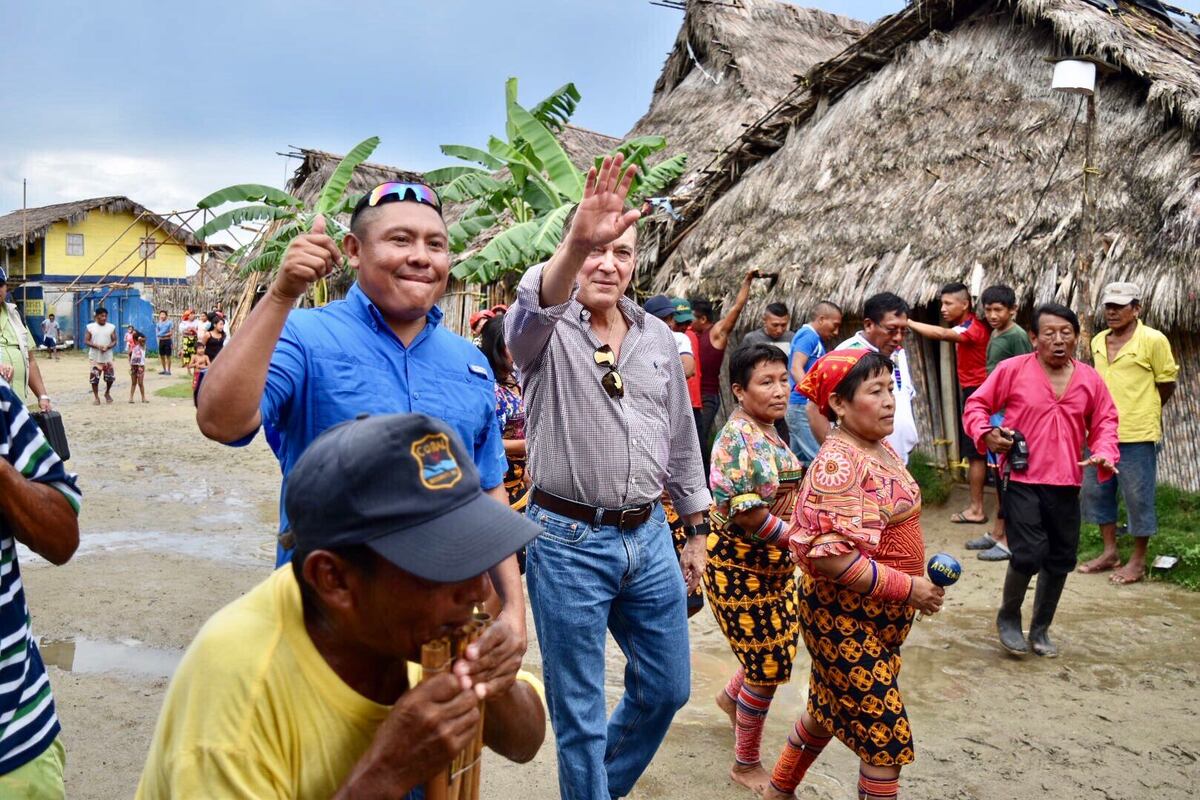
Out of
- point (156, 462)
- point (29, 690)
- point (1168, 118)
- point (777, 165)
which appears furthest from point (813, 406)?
point (156, 462)

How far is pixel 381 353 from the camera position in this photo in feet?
8.25

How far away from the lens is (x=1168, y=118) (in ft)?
27.3

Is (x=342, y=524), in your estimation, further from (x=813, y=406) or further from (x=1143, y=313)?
(x=1143, y=313)

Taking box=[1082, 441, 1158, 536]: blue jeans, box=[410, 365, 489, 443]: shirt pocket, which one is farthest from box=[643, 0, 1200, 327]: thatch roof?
box=[410, 365, 489, 443]: shirt pocket

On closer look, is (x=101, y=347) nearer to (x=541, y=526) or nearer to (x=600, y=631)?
(x=600, y=631)

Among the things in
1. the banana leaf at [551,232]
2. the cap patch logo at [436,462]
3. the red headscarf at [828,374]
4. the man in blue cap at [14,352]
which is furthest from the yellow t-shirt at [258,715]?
the banana leaf at [551,232]

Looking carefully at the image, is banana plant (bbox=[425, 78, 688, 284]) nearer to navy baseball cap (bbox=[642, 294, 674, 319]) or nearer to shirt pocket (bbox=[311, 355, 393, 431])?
navy baseball cap (bbox=[642, 294, 674, 319])

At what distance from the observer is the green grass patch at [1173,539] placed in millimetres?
7027

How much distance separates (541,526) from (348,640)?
744 mm

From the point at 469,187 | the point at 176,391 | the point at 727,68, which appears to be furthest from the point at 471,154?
the point at 176,391

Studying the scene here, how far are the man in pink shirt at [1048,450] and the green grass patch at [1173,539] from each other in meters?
1.94

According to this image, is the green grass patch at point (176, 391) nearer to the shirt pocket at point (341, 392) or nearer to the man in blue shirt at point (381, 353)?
the man in blue shirt at point (381, 353)

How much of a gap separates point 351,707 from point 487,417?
1.29 meters

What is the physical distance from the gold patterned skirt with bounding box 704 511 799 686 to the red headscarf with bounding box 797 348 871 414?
670mm
